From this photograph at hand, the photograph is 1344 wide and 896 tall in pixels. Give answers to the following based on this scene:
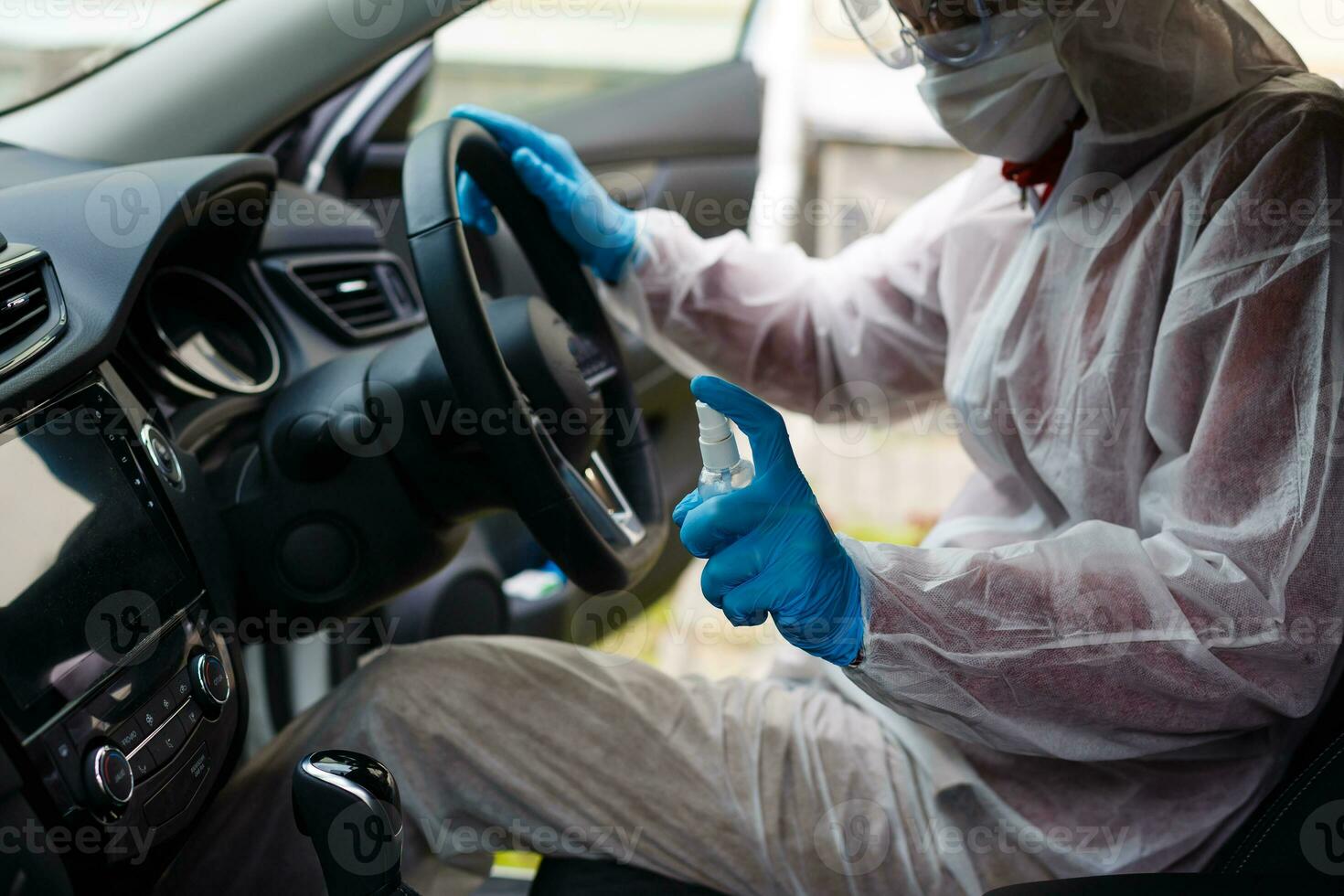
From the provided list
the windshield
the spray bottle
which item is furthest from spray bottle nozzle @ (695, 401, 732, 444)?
the windshield

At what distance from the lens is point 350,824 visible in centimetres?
83

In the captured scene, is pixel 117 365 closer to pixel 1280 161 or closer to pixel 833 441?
pixel 1280 161

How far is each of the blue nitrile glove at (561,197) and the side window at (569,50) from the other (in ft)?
2.45

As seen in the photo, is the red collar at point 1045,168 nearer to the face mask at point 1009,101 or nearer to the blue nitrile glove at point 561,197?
the face mask at point 1009,101

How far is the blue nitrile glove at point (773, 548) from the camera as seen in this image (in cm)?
84

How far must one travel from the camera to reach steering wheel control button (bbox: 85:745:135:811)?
2.55 feet

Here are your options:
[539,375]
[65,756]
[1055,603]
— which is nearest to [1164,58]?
[1055,603]

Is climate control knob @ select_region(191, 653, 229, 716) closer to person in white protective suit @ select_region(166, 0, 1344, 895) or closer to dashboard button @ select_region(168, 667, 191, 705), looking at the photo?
dashboard button @ select_region(168, 667, 191, 705)

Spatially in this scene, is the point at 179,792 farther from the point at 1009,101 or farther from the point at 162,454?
the point at 1009,101

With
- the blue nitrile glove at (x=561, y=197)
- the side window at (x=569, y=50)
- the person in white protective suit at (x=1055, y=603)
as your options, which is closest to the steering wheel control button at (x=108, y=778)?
the person in white protective suit at (x=1055, y=603)

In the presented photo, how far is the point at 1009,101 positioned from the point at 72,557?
827 mm

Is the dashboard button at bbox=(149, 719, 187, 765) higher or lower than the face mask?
lower

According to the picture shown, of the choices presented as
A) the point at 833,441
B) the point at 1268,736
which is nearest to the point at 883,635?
the point at 1268,736

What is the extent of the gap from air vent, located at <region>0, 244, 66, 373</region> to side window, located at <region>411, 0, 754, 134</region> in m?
1.27
